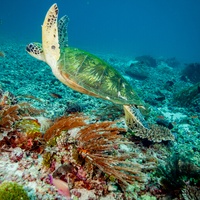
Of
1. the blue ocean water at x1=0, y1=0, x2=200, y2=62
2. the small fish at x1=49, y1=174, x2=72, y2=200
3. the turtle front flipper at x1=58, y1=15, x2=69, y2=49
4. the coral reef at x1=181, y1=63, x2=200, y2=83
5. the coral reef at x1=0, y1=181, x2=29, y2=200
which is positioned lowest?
the coral reef at x1=0, y1=181, x2=29, y2=200

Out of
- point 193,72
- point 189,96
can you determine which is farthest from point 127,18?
point 189,96

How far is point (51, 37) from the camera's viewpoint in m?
3.92

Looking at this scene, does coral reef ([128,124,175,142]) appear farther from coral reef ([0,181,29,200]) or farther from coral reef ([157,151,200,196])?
coral reef ([0,181,29,200])

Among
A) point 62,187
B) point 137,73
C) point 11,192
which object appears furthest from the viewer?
point 137,73

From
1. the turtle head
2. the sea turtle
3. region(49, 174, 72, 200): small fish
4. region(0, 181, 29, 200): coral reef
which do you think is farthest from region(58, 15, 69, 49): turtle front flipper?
region(0, 181, 29, 200): coral reef

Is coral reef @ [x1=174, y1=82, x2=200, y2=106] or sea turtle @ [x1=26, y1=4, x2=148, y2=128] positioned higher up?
coral reef @ [x1=174, y1=82, x2=200, y2=106]

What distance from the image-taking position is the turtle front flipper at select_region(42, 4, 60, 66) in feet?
12.3

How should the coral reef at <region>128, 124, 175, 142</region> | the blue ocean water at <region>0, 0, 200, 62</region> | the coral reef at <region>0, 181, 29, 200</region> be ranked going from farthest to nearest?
the blue ocean water at <region>0, 0, 200, 62</region>
the coral reef at <region>128, 124, 175, 142</region>
the coral reef at <region>0, 181, 29, 200</region>

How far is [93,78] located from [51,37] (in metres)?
1.35

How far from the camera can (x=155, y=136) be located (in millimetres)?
4109

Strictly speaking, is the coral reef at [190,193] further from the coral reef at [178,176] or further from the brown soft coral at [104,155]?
the brown soft coral at [104,155]

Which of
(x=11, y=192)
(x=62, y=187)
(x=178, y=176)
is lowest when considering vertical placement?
(x=11, y=192)

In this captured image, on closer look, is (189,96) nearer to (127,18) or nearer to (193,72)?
(193,72)

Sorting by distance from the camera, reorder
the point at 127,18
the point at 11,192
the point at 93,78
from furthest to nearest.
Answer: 1. the point at 127,18
2. the point at 93,78
3. the point at 11,192
